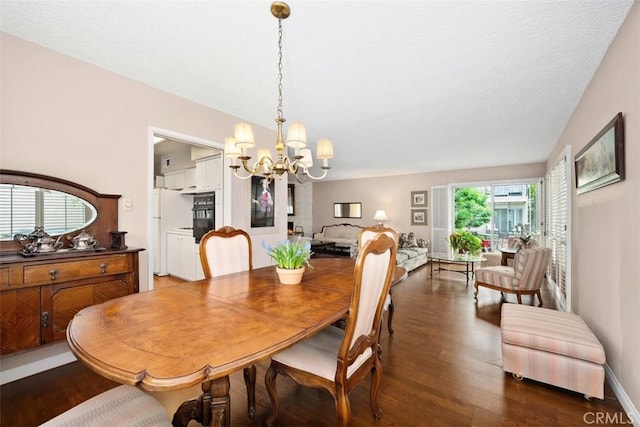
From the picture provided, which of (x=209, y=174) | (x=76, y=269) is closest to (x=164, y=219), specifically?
(x=209, y=174)

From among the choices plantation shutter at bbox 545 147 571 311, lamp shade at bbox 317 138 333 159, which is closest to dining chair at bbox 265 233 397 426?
lamp shade at bbox 317 138 333 159

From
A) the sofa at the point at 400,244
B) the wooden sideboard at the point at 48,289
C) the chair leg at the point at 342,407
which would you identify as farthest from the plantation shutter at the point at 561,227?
the wooden sideboard at the point at 48,289

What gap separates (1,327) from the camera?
1.70 m

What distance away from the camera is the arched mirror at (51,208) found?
6.46ft

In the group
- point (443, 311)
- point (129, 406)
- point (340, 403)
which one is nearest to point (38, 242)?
point (129, 406)

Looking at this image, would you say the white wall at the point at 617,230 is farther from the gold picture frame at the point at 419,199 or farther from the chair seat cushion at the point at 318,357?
the gold picture frame at the point at 419,199

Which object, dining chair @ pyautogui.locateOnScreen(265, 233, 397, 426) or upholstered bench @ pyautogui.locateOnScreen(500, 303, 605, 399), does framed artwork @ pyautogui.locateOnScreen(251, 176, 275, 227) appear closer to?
dining chair @ pyautogui.locateOnScreen(265, 233, 397, 426)

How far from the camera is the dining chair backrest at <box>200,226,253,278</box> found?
2.04 meters

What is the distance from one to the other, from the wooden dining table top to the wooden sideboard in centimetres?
92

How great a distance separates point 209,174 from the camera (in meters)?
4.18

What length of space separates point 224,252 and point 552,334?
2.53 metres

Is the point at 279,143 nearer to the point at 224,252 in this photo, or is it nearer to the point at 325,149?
the point at 325,149

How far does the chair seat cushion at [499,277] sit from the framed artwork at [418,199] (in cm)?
376

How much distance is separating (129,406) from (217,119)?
3065mm
